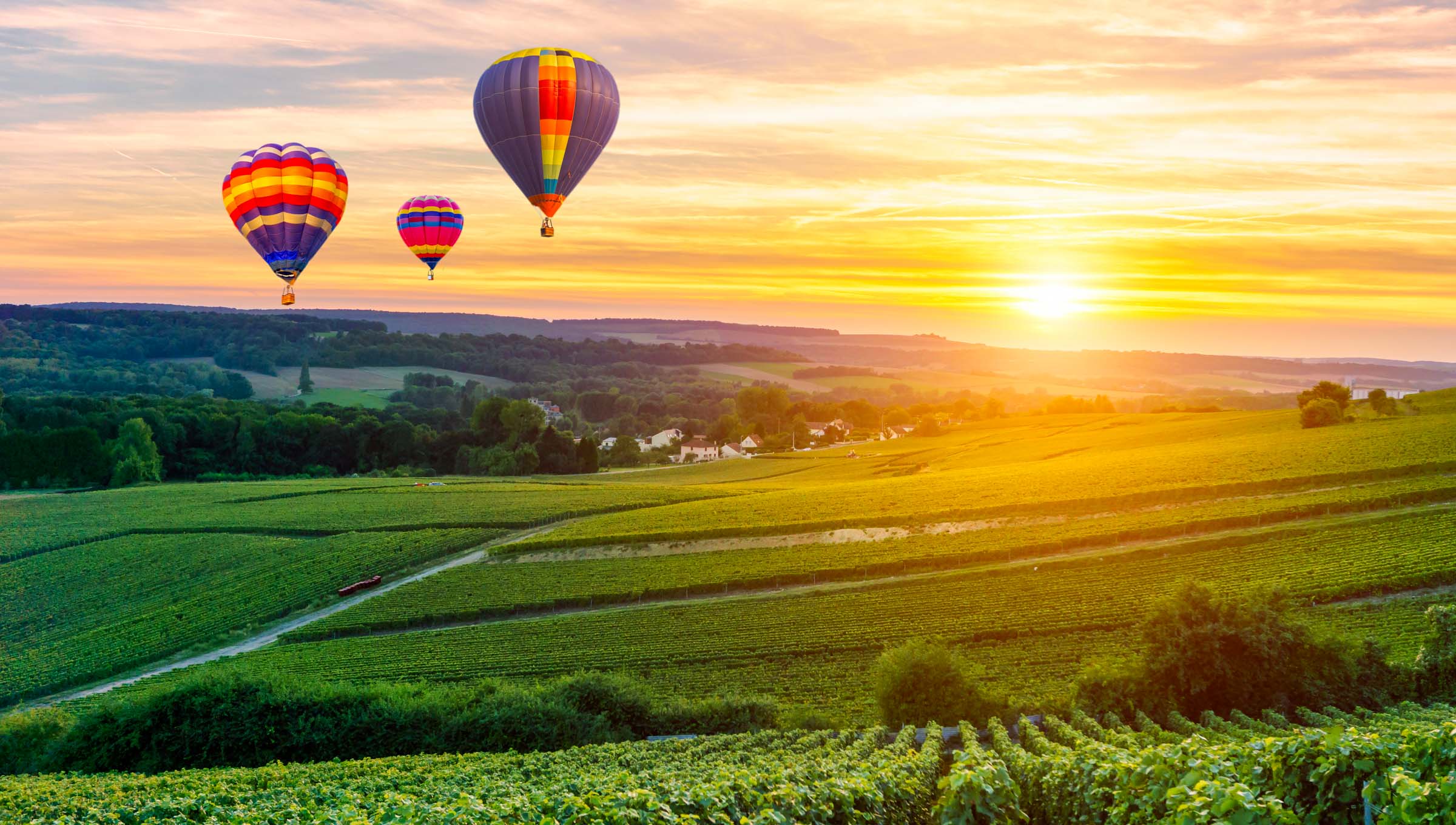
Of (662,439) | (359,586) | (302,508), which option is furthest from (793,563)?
(662,439)

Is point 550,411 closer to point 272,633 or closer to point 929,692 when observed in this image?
point 272,633

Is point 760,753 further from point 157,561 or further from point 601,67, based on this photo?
point 157,561

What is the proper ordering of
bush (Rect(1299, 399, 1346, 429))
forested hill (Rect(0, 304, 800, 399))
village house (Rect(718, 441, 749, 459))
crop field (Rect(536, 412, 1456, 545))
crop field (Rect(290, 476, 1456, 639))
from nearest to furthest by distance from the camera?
crop field (Rect(290, 476, 1456, 639)) → crop field (Rect(536, 412, 1456, 545)) → bush (Rect(1299, 399, 1346, 429)) → village house (Rect(718, 441, 749, 459)) → forested hill (Rect(0, 304, 800, 399))

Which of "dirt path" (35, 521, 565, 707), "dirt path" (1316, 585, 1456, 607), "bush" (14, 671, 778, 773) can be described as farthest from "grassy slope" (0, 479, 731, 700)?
"dirt path" (1316, 585, 1456, 607)

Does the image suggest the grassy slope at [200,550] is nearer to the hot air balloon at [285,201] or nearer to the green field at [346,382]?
the hot air balloon at [285,201]

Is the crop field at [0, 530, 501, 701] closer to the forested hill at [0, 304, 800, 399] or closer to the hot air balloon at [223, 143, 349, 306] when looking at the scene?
the hot air balloon at [223, 143, 349, 306]

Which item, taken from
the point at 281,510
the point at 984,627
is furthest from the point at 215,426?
the point at 984,627

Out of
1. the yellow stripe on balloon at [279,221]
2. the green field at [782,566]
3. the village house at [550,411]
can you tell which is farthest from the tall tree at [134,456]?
the yellow stripe on balloon at [279,221]
